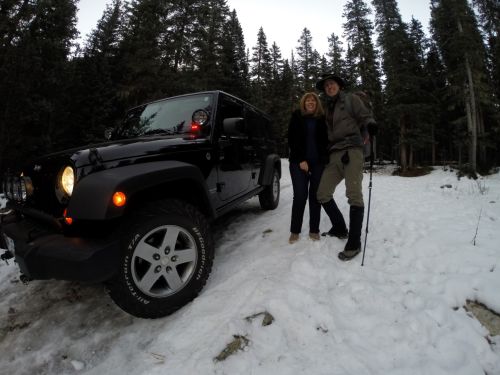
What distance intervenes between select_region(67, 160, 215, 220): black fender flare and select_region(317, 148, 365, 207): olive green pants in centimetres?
224

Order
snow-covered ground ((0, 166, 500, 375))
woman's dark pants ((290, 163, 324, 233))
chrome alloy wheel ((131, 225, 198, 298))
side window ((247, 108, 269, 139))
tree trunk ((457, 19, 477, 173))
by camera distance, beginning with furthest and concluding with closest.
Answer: tree trunk ((457, 19, 477, 173))
side window ((247, 108, 269, 139))
woman's dark pants ((290, 163, 324, 233))
chrome alloy wheel ((131, 225, 198, 298))
snow-covered ground ((0, 166, 500, 375))

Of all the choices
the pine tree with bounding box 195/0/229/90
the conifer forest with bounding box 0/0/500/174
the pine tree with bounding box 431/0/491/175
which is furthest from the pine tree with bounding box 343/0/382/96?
the pine tree with bounding box 195/0/229/90

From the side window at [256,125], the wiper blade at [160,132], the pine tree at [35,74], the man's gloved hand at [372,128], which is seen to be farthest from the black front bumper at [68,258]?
the pine tree at [35,74]

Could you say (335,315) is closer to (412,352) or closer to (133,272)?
(412,352)

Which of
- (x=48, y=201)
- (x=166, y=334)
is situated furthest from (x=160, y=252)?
(x=48, y=201)

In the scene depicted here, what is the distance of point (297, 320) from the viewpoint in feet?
8.31

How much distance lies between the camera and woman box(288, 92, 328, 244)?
13.6 ft

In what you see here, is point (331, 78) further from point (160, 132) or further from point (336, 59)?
point (336, 59)

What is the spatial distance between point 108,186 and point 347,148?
2.89 metres

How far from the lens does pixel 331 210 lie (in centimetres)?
415

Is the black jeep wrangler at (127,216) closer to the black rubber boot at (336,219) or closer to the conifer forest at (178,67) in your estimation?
the black rubber boot at (336,219)

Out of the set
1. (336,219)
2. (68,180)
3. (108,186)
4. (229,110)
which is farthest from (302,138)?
(68,180)

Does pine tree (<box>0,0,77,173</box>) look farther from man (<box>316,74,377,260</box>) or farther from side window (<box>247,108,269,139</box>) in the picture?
man (<box>316,74,377,260</box>)

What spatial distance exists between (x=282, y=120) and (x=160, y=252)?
3544 cm
